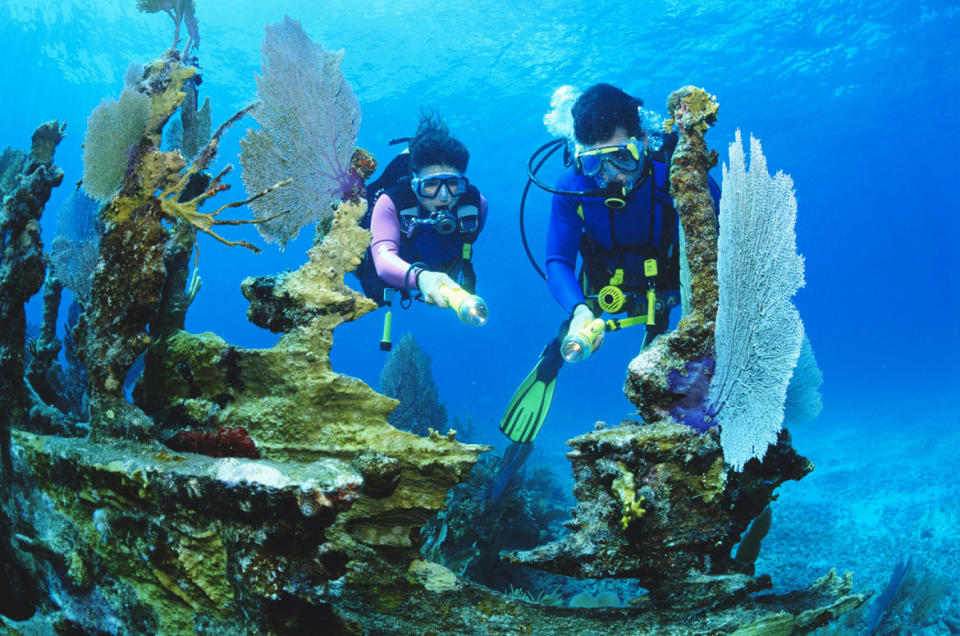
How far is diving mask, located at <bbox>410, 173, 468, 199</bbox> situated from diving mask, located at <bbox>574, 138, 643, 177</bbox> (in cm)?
123

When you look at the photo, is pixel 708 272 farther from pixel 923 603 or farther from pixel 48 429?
pixel 923 603

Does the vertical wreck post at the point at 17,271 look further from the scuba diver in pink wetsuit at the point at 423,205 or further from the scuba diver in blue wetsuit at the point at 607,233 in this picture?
the scuba diver in blue wetsuit at the point at 607,233

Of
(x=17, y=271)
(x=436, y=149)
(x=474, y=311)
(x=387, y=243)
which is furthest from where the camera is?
(x=436, y=149)

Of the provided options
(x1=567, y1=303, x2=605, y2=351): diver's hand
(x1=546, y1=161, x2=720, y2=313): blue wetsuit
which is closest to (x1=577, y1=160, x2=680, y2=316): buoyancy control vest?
(x1=546, y1=161, x2=720, y2=313): blue wetsuit

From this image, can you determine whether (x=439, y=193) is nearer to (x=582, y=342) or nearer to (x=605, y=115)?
(x=605, y=115)

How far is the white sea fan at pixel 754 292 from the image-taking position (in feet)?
6.98

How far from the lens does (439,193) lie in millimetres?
4617

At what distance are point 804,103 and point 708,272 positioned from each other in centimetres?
3492

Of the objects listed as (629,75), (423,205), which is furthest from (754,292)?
(629,75)

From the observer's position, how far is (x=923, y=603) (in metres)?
4.83

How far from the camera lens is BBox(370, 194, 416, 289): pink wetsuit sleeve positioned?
375 cm

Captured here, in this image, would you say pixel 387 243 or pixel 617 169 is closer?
pixel 617 169

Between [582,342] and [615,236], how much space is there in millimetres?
2021

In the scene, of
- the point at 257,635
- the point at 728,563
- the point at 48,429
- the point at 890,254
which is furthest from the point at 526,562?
the point at 890,254
